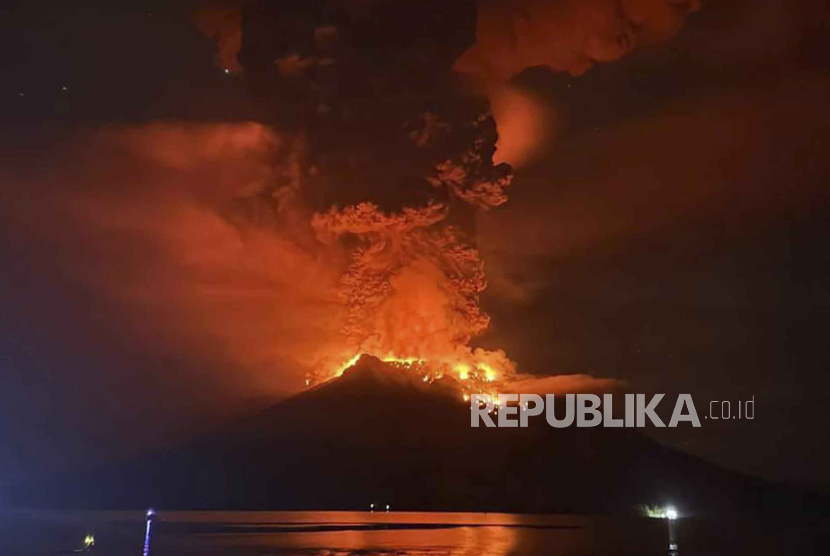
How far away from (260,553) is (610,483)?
14811 cm

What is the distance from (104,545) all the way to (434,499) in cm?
11596

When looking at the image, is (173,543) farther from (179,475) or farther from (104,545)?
(179,475)

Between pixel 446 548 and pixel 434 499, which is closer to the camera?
pixel 446 548

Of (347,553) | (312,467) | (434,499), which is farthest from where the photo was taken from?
(312,467)

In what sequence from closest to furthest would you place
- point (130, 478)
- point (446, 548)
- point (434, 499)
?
point (446, 548)
point (434, 499)
point (130, 478)

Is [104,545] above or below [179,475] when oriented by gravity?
below

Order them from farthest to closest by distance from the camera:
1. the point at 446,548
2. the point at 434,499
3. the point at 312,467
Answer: the point at 312,467, the point at 434,499, the point at 446,548

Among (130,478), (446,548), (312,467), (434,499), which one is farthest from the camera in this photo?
(130,478)

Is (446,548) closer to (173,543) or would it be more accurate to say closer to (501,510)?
(173,543)

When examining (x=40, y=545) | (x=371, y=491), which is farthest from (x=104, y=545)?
(x=371, y=491)

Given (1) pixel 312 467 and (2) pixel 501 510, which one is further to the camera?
(1) pixel 312 467

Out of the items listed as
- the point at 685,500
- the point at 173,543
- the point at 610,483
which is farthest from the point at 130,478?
the point at 173,543

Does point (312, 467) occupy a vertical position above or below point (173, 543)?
above

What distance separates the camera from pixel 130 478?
186m
